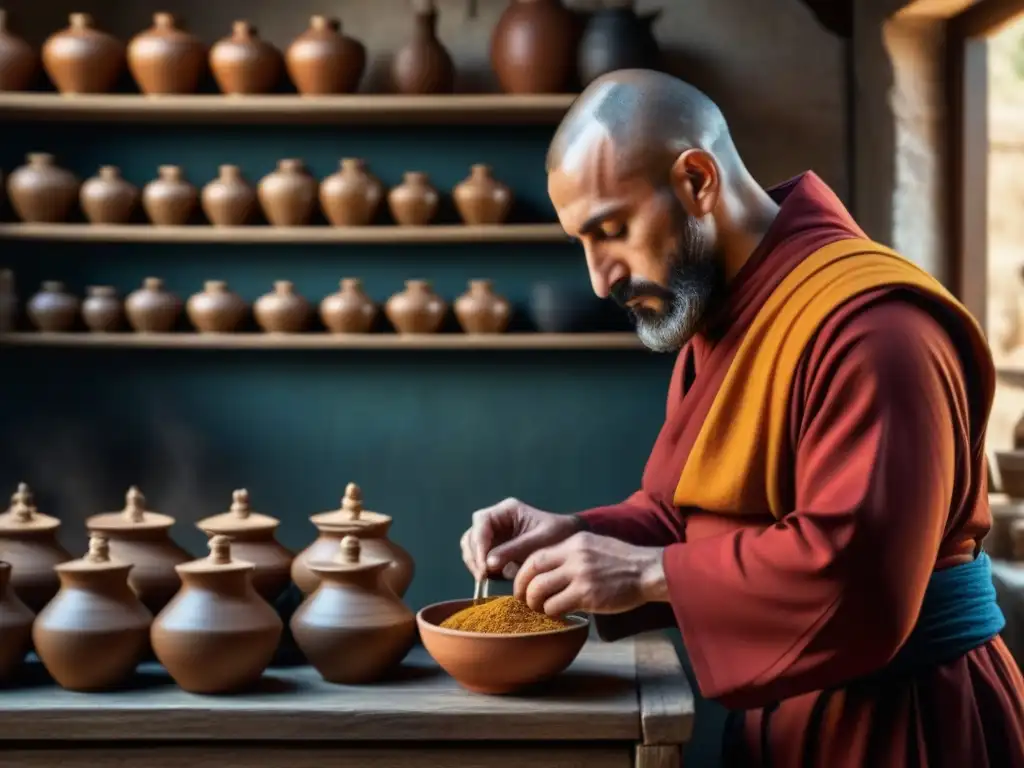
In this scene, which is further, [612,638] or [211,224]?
[211,224]

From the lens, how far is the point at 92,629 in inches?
82.0

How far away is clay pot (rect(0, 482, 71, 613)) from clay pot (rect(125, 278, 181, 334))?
915mm

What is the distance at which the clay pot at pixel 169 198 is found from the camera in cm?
328

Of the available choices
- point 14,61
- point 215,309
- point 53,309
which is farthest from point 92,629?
point 14,61

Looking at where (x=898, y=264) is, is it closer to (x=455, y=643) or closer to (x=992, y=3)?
(x=455, y=643)

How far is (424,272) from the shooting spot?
348cm

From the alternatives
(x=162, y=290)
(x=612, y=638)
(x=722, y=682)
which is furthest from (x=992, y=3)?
(x=162, y=290)

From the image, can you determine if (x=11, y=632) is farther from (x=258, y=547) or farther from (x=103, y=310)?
(x=103, y=310)

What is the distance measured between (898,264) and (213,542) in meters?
1.27

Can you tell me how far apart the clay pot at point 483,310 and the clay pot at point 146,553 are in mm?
1057

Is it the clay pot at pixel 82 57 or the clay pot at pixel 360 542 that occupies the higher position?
the clay pot at pixel 82 57

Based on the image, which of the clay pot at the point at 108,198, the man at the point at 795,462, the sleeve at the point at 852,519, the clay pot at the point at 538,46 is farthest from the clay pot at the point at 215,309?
the sleeve at the point at 852,519

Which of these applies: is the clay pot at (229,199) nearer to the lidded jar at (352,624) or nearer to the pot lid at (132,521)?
the pot lid at (132,521)

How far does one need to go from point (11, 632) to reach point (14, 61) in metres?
1.75
